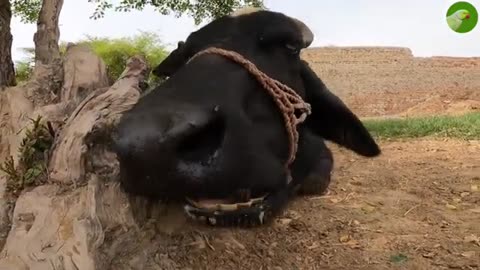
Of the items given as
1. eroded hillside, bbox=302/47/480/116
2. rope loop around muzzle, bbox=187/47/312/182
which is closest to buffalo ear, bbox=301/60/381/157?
rope loop around muzzle, bbox=187/47/312/182

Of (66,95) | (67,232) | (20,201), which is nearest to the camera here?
(67,232)

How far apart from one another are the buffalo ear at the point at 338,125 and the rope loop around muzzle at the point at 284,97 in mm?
514

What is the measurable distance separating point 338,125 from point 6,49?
9.34 feet

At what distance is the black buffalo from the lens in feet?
6.07

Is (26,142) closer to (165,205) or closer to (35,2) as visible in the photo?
(165,205)

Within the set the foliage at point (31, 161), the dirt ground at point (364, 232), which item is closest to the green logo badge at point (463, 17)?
the dirt ground at point (364, 232)

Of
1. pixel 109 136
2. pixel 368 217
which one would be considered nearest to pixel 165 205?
pixel 109 136

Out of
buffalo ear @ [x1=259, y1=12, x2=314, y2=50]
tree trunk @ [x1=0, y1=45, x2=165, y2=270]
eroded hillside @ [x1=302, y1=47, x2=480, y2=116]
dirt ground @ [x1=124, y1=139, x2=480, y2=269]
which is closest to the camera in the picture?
tree trunk @ [x1=0, y1=45, x2=165, y2=270]

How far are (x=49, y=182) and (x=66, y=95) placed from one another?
0.55 meters

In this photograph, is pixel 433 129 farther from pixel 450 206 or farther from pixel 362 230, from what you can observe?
pixel 362 230

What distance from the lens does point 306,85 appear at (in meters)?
3.20

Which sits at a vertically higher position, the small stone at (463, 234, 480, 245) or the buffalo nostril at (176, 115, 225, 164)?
the buffalo nostril at (176, 115, 225, 164)

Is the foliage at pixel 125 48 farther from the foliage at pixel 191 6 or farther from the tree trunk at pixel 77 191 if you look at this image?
the tree trunk at pixel 77 191

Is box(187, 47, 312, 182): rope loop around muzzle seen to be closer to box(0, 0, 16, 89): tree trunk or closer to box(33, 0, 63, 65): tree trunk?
box(0, 0, 16, 89): tree trunk
